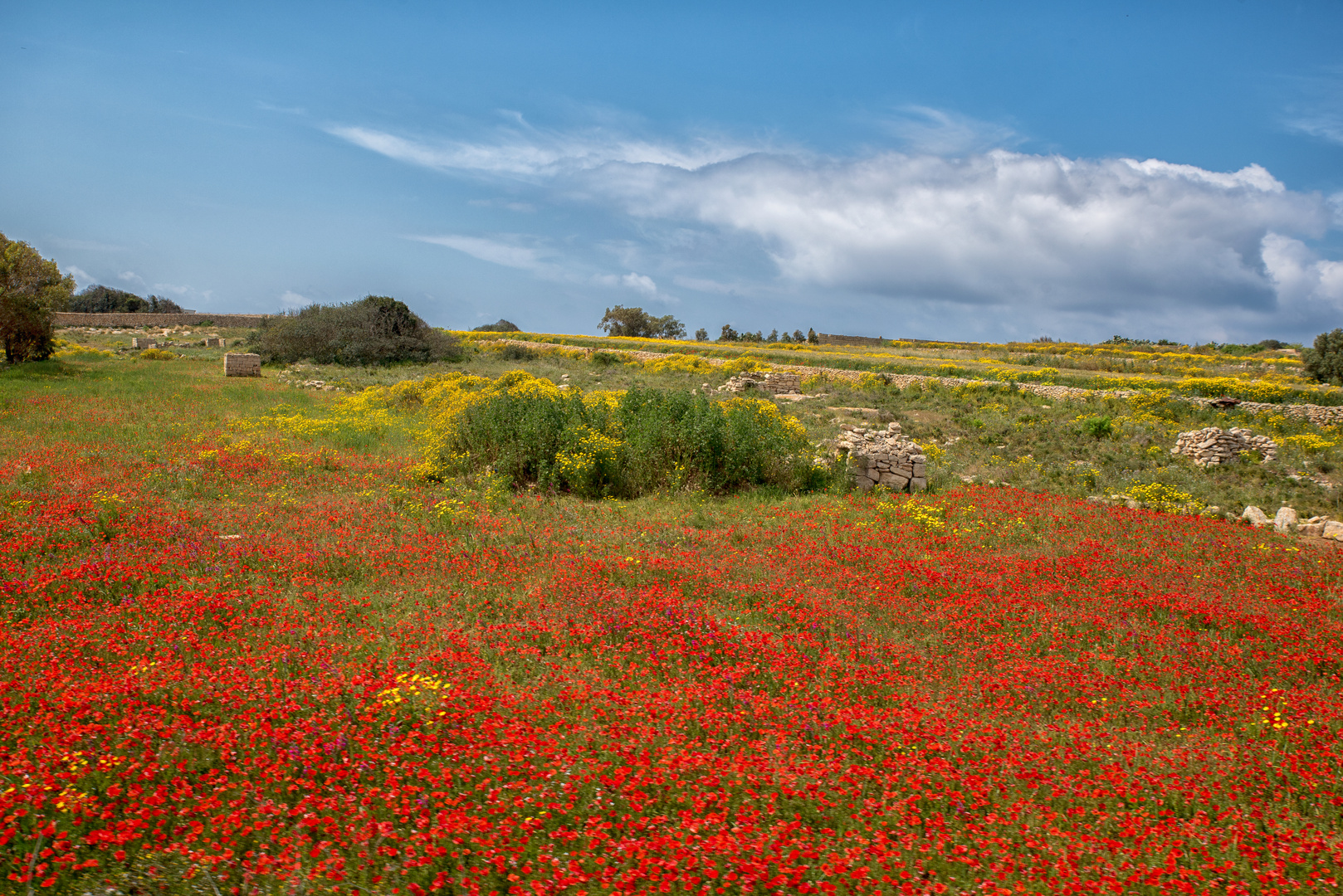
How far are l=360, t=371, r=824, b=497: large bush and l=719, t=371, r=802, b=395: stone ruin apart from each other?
15842mm

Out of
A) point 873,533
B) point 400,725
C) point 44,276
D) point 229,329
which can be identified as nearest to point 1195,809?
point 400,725

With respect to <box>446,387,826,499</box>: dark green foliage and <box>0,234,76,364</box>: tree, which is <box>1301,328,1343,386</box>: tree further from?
<box>0,234,76,364</box>: tree

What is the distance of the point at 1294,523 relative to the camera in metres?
13.2

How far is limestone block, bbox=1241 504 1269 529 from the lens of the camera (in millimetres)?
13547

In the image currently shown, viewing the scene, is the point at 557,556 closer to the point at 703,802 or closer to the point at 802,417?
the point at 703,802

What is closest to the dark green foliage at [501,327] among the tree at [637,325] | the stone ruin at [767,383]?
the tree at [637,325]

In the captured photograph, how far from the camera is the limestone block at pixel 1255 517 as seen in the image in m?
13.5

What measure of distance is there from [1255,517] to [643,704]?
14.3 m

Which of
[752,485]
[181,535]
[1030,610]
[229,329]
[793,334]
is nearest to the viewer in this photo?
[1030,610]

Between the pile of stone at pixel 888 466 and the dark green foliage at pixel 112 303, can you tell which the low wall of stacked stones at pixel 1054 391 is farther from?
the dark green foliage at pixel 112 303

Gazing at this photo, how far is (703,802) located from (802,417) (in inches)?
785

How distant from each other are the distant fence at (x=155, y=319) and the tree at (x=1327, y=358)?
7756cm

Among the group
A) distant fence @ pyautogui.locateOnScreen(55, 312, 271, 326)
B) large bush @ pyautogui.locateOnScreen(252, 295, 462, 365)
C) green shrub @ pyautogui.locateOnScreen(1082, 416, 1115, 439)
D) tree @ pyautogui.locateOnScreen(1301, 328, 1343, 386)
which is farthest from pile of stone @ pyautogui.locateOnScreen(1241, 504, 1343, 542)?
distant fence @ pyautogui.locateOnScreen(55, 312, 271, 326)

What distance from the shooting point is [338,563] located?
29.7 ft
